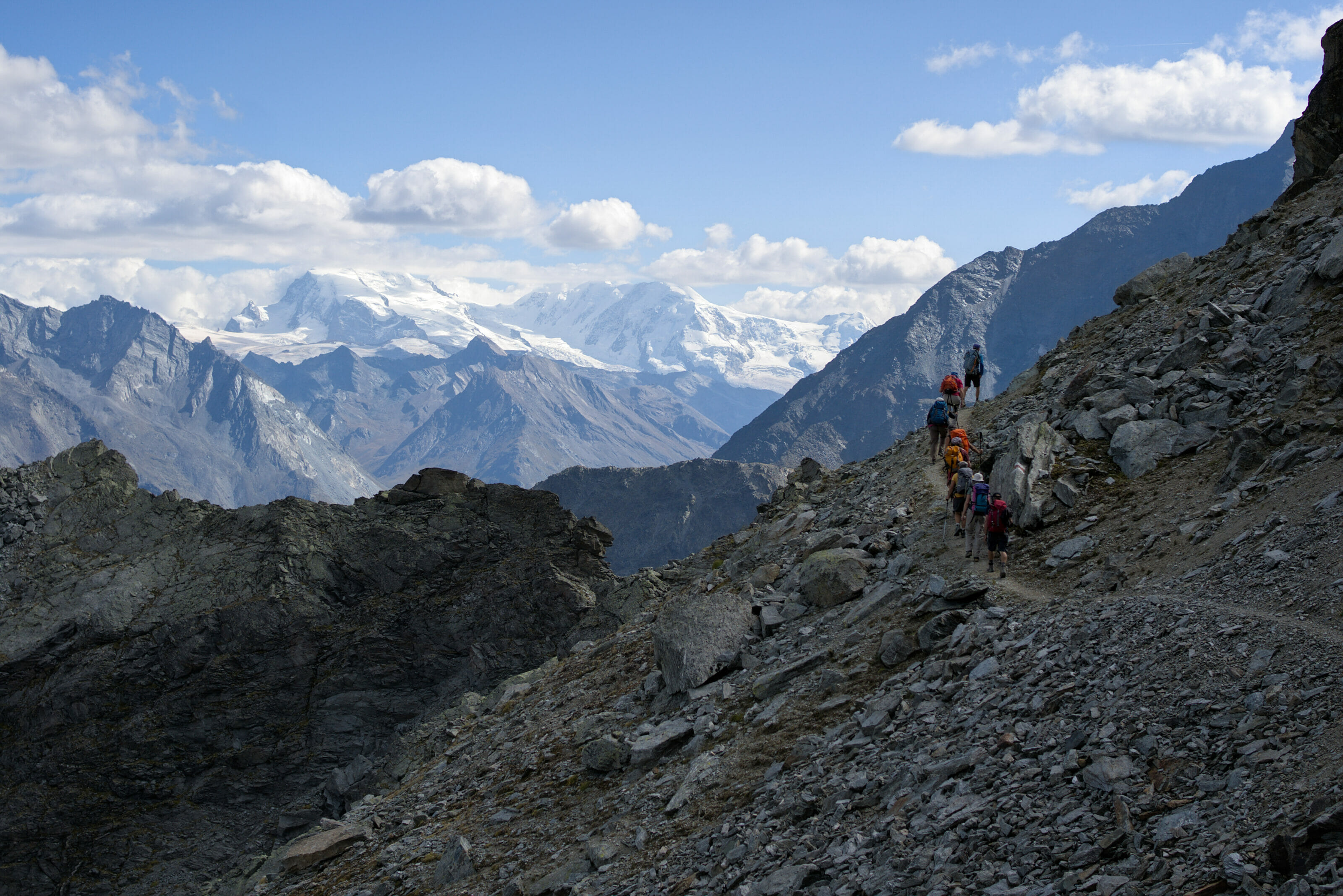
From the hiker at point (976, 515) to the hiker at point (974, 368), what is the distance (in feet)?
59.5

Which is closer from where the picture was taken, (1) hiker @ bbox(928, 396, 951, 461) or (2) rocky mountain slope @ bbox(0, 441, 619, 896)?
(1) hiker @ bbox(928, 396, 951, 461)

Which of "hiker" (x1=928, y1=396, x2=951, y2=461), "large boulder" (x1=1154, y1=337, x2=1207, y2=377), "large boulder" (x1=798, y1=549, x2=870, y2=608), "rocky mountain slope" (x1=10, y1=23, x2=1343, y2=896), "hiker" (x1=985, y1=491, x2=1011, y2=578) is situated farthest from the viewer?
"hiker" (x1=928, y1=396, x2=951, y2=461)

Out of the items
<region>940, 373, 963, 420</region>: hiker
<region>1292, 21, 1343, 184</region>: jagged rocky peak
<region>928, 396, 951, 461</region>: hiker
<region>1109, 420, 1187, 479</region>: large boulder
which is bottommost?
<region>1109, 420, 1187, 479</region>: large boulder

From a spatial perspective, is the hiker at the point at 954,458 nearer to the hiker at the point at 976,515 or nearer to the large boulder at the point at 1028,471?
the large boulder at the point at 1028,471

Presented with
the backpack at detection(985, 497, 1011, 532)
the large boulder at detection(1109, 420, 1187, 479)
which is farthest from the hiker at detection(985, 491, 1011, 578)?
Result: the large boulder at detection(1109, 420, 1187, 479)

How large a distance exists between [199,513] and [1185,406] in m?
64.4

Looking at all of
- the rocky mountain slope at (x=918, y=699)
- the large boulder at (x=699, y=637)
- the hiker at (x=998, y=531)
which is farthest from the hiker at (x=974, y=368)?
the large boulder at (x=699, y=637)

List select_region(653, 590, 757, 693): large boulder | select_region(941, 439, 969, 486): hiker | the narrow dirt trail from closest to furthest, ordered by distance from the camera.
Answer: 1. the narrow dirt trail
2. select_region(653, 590, 757, 693): large boulder
3. select_region(941, 439, 969, 486): hiker

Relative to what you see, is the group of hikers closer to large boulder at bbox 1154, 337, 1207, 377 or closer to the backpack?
the backpack

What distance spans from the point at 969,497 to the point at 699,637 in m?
8.96

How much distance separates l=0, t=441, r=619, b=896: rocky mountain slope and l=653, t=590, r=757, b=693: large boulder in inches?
960

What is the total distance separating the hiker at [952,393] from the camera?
41094mm

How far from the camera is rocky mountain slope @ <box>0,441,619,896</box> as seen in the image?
56.9 meters

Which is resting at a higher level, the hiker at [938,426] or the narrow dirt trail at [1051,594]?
the hiker at [938,426]
